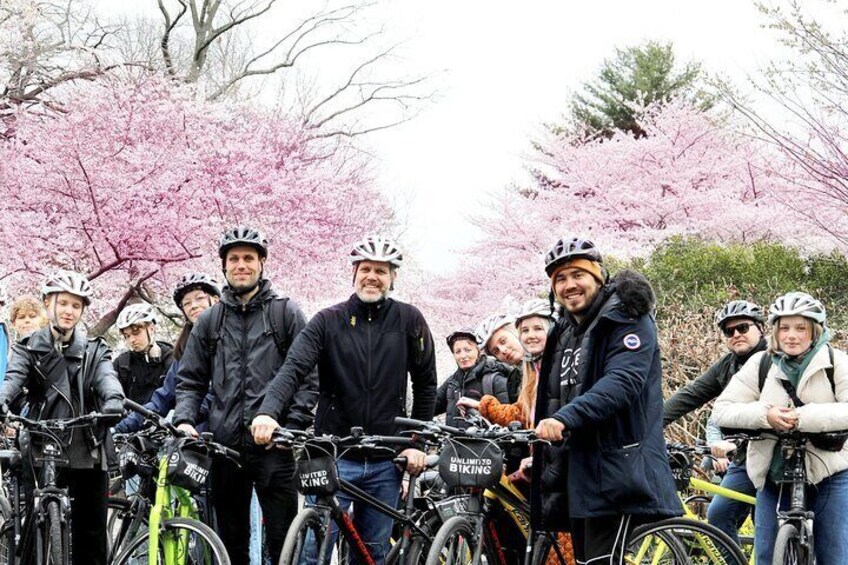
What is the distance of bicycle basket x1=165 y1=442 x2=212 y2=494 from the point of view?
17.0 ft

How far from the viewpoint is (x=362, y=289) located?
5.53 m

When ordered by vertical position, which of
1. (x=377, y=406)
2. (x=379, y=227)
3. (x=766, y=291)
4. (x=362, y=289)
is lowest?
(x=377, y=406)

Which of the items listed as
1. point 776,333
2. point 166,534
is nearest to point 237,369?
point 166,534

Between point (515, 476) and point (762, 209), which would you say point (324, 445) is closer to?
point (515, 476)

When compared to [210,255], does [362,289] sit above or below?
below

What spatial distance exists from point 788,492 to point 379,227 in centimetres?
1977

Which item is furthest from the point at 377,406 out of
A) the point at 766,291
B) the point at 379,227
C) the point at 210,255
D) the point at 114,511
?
the point at 379,227

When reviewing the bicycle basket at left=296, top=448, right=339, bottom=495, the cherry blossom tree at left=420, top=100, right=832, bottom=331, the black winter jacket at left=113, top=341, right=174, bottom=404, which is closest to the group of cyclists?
the bicycle basket at left=296, top=448, right=339, bottom=495

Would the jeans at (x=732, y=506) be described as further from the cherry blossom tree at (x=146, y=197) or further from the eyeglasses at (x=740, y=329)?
the cherry blossom tree at (x=146, y=197)

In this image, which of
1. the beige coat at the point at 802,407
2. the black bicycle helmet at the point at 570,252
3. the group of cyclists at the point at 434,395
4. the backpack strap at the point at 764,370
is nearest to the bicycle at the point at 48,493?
the group of cyclists at the point at 434,395

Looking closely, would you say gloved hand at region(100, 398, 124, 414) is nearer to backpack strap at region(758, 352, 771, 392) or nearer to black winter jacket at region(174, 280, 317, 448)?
black winter jacket at region(174, 280, 317, 448)

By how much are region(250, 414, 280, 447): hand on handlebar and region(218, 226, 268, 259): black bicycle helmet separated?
44.0 inches

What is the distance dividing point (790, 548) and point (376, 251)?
7.56 ft

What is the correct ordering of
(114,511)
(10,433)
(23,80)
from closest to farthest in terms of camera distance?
(114,511) < (10,433) < (23,80)
